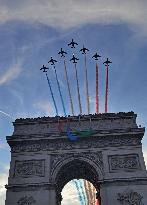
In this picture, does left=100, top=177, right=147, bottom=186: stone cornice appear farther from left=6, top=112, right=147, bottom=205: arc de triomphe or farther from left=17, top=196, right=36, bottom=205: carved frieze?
left=17, top=196, right=36, bottom=205: carved frieze

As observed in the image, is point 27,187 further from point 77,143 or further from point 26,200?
point 77,143

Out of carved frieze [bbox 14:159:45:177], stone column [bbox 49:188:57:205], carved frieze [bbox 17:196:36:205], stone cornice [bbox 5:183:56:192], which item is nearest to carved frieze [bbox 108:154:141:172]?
stone column [bbox 49:188:57:205]

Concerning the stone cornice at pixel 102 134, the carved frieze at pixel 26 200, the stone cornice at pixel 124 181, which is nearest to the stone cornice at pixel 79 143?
the stone cornice at pixel 102 134

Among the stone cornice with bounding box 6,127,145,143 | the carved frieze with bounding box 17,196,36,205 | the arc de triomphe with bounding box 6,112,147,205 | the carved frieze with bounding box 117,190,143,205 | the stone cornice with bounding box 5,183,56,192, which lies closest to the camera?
the carved frieze with bounding box 117,190,143,205

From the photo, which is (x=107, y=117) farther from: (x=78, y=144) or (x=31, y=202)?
(x=31, y=202)

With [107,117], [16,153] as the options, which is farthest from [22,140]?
[107,117]

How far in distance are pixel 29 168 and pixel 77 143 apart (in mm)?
4397

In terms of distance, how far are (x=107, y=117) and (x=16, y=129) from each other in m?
8.09

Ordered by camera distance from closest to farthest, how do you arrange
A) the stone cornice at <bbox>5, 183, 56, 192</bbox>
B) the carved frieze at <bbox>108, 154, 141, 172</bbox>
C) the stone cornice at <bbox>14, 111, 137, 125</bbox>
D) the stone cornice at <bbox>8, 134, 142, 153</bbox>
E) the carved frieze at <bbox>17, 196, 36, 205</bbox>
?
1. the carved frieze at <bbox>17, 196, 36, 205</bbox>
2. the stone cornice at <bbox>5, 183, 56, 192</bbox>
3. the carved frieze at <bbox>108, 154, 141, 172</bbox>
4. the stone cornice at <bbox>8, 134, 142, 153</bbox>
5. the stone cornice at <bbox>14, 111, 137, 125</bbox>

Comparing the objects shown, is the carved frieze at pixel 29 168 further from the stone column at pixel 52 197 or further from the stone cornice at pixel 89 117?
the stone cornice at pixel 89 117

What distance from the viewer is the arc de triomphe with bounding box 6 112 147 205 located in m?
22.9

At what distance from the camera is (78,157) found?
79.9ft

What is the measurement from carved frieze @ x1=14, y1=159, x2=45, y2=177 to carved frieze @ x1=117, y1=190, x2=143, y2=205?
634 cm

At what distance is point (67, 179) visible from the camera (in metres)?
27.8
